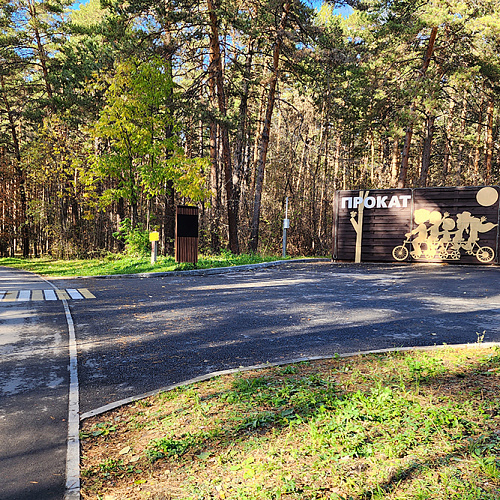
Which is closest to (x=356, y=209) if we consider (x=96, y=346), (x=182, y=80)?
(x=96, y=346)

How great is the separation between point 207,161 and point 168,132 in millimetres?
3583

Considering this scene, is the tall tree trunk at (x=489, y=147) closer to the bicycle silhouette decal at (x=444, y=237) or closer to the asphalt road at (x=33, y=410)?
the bicycle silhouette decal at (x=444, y=237)

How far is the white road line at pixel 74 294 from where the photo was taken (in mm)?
10013

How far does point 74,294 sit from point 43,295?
0.75 metres

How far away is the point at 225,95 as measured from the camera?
824 inches

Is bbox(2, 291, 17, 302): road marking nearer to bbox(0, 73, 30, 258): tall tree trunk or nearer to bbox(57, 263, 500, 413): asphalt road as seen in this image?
bbox(57, 263, 500, 413): asphalt road

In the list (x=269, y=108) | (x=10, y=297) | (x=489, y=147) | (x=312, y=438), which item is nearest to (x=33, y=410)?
(x=312, y=438)

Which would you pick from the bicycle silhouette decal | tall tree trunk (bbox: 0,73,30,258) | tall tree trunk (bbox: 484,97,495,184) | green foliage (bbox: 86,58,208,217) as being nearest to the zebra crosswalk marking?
green foliage (bbox: 86,58,208,217)

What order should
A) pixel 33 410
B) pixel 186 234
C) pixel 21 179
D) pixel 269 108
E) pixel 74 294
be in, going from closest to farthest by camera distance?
pixel 33 410, pixel 74 294, pixel 186 234, pixel 269 108, pixel 21 179

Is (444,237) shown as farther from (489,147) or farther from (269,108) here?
(489,147)

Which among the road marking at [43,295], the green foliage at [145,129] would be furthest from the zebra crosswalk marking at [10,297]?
the green foliage at [145,129]

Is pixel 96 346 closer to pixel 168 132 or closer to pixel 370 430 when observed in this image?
pixel 370 430

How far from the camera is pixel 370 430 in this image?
3061 millimetres

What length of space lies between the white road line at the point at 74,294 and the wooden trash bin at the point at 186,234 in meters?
4.33
